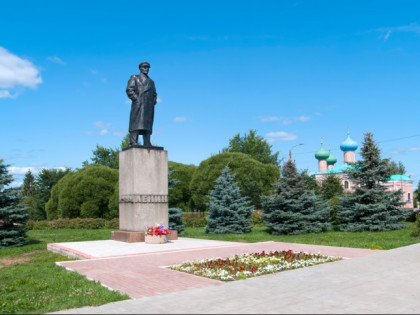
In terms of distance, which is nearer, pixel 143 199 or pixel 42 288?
pixel 42 288

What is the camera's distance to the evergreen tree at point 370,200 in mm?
18047

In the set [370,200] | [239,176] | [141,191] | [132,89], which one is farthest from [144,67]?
[239,176]

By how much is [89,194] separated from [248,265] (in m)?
25.8

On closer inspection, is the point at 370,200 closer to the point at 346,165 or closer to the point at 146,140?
the point at 146,140

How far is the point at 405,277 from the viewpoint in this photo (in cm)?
732

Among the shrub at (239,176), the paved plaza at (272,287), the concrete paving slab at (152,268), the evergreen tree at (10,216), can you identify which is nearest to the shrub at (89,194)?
the shrub at (239,176)

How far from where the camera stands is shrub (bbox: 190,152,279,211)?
32875mm

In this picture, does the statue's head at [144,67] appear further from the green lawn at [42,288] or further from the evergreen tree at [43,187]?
the evergreen tree at [43,187]

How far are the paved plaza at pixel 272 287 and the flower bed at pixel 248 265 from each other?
0.35 metres

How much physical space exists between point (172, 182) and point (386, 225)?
376 inches

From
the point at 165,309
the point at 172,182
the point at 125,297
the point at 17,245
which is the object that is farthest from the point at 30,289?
the point at 172,182

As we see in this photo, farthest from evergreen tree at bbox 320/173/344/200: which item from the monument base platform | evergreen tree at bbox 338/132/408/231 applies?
the monument base platform

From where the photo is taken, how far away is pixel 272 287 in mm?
6344

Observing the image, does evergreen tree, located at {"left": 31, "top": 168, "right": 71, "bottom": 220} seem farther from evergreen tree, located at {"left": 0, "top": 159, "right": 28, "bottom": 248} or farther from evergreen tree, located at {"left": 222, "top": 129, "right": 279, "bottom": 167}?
evergreen tree, located at {"left": 0, "top": 159, "right": 28, "bottom": 248}
